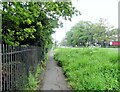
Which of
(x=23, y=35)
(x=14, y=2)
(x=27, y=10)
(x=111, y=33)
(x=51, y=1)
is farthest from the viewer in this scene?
(x=111, y=33)

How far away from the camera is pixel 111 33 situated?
3314 inches

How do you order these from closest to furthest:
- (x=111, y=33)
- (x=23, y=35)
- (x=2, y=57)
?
(x=2, y=57) < (x=23, y=35) < (x=111, y=33)

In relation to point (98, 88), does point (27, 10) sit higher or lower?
higher

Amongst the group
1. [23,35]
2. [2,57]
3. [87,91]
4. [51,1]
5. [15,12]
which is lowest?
[87,91]

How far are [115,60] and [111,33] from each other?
7283cm

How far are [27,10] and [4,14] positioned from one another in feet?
3.78

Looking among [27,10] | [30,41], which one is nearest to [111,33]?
[30,41]

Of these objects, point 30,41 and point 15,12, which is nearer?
point 15,12

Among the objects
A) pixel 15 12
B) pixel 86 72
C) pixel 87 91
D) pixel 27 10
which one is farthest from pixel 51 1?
pixel 87 91

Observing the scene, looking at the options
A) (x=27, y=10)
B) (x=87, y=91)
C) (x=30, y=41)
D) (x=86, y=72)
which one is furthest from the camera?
(x=30, y=41)

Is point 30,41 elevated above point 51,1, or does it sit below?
below

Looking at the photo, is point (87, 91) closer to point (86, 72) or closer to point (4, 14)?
point (86, 72)

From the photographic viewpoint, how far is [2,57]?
4.50m

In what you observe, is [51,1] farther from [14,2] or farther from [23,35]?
[14,2]
